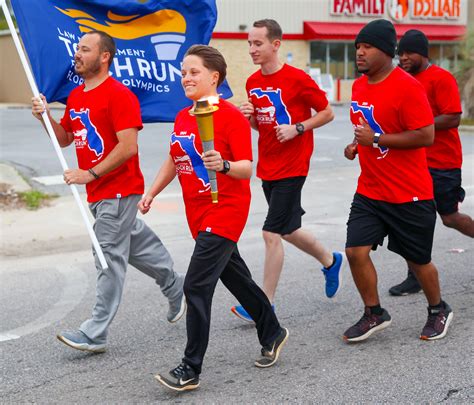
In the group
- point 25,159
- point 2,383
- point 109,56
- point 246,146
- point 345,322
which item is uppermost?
point 109,56

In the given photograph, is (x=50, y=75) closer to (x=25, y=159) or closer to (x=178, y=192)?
(x=178, y=192)

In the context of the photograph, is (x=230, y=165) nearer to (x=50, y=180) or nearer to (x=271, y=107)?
(x=271, y=107)

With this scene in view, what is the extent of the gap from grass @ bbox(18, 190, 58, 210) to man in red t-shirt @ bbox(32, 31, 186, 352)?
17.0 feet

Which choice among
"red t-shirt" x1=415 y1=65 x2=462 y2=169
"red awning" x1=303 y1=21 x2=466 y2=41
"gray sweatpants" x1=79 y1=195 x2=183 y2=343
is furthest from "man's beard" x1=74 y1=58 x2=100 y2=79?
"red awning" x1=303 y1=21 x2=466 y2=41

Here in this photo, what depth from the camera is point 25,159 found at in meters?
14.3

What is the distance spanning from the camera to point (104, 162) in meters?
4.88

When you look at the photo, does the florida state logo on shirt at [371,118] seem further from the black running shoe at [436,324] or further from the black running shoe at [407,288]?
the black running shoe at [407,288]

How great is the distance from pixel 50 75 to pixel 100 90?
717mm

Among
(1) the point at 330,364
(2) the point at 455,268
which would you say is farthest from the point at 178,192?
(1) the point at 330,364

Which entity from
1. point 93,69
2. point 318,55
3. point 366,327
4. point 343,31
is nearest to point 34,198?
point 93,69

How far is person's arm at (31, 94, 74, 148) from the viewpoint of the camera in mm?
5027

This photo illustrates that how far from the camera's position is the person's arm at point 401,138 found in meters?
4.77

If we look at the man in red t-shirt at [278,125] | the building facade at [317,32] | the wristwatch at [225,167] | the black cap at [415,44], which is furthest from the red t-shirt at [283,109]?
the building facade at [317,32]

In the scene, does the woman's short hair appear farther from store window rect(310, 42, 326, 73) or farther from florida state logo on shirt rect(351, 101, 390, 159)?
store window rect(310, 42, 326, 73)
